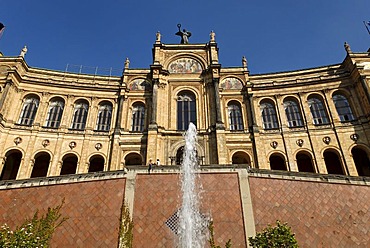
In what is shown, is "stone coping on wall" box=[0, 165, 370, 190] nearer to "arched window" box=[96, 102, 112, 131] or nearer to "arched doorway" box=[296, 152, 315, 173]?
"arched doorway" box=[296, 152, 315, 173]

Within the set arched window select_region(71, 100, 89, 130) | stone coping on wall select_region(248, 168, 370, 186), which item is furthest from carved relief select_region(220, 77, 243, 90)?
stone coping on wall select_region(248, 168, 370, 186)

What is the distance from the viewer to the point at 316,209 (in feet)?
46.8

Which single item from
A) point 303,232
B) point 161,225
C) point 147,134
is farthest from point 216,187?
point 147,134

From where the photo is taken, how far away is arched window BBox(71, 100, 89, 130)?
2842cm

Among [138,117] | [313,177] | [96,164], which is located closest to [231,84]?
[138,117]

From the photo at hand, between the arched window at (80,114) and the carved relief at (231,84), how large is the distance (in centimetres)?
1604

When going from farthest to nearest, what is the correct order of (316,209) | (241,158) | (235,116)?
(235,116) → (241,158) → (316,209)

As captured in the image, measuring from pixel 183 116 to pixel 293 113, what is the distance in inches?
486

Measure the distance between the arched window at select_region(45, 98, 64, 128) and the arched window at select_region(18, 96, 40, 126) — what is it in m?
1.42

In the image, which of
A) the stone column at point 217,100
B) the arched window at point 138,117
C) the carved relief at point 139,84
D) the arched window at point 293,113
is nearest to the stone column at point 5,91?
the carved relief at point 139,84

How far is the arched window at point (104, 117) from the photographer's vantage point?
94.4ft

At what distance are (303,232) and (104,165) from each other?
62.6 ft

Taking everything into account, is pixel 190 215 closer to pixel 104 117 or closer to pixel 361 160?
pixel 104 117

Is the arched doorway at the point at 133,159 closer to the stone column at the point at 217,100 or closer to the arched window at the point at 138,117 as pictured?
the arched window at the point at 138,117
